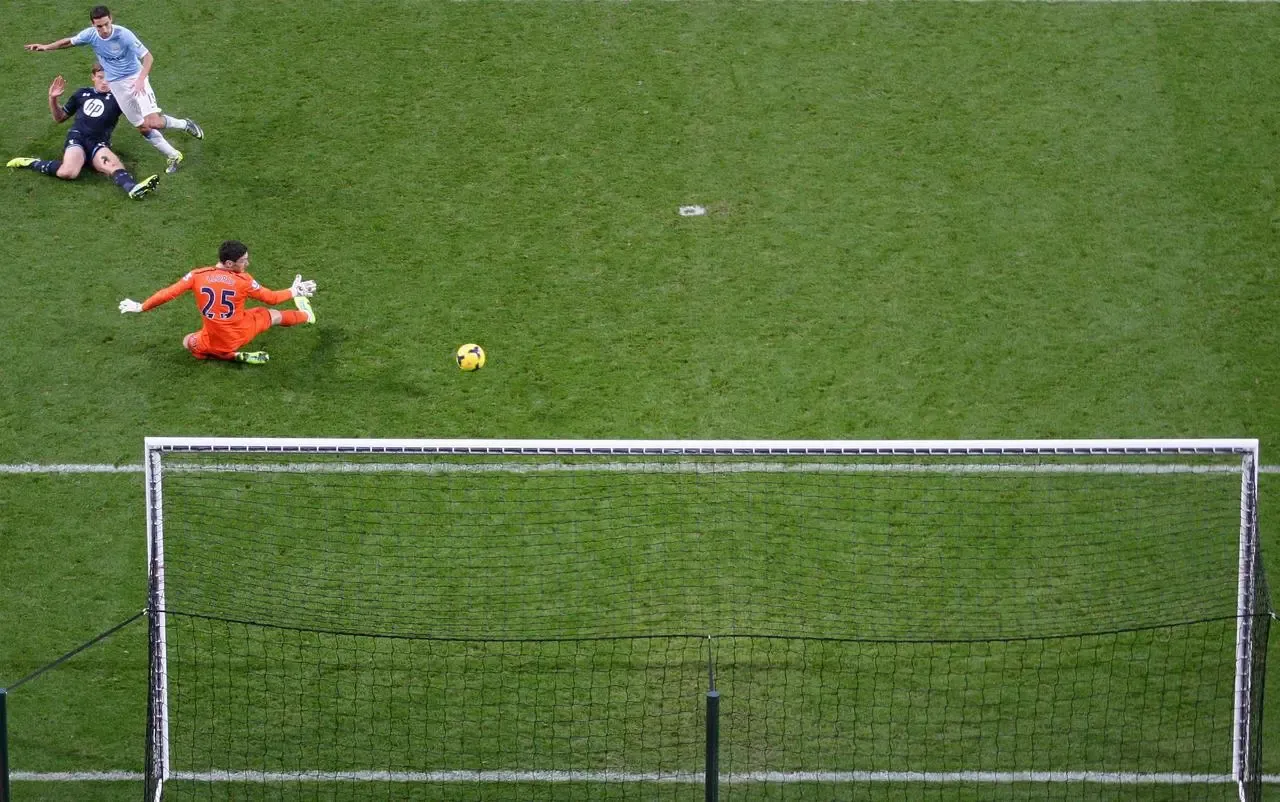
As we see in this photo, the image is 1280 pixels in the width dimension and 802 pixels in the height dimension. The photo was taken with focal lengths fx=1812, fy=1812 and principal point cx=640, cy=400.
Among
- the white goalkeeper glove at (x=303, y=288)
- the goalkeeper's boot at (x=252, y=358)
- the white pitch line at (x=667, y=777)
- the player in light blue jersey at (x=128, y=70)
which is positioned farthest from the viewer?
the player in light blue jersey at (x=128, y=70)

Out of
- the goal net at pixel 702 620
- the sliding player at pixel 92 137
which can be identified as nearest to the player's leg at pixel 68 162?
the sliding player at pixel 92 137

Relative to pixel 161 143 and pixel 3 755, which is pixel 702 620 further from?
pixel 161 143

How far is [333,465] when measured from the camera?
14.0 m

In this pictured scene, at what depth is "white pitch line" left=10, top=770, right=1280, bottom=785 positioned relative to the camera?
11.5m

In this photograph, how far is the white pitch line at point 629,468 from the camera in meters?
13.9

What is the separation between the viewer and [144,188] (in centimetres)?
1641

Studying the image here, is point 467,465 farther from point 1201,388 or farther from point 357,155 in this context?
point 1201,388

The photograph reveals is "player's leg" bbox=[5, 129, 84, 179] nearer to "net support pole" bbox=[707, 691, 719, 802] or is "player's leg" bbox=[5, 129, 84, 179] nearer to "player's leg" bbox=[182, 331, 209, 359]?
"player's leg" bbox=[182, 331, 209, 359]

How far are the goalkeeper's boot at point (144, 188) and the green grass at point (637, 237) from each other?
101mm

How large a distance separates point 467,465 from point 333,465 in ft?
3.41

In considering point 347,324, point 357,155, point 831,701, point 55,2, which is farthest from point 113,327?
point 831,701

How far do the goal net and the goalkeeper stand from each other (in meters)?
1.14

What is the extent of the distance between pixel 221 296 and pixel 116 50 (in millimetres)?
3425

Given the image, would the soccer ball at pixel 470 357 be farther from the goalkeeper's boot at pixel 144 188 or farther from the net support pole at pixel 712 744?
the net support pole at pixel 712 744
